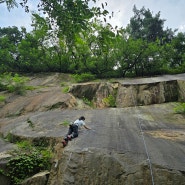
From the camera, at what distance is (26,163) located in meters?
8.55

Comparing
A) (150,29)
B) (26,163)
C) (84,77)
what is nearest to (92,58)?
(84,77)

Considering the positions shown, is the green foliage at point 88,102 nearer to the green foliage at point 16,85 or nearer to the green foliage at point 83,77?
the green foliage at point 83,77

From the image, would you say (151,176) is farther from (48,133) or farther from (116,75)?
(116,75)

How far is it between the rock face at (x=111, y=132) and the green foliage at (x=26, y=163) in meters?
0.31

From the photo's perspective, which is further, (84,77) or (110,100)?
(84,77)

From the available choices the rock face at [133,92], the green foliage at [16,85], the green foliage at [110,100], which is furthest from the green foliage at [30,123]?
the green foliage at [16,85]

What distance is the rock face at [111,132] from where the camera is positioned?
696 cm

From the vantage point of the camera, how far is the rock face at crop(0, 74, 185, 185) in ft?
22.8

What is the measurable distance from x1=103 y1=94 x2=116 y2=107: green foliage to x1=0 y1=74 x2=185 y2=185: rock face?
0.62 feet

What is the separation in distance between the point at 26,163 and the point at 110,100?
30.1ft

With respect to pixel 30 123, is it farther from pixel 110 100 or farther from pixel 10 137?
pixel 110 100

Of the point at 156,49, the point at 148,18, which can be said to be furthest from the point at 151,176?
A: the point at 148,18

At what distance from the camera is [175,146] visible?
8211 mm

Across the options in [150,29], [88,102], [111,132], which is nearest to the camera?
[111,132]
